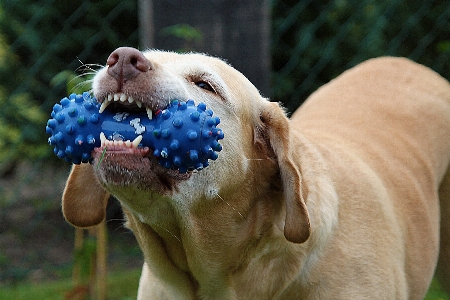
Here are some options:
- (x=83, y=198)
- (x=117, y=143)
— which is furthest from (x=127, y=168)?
(x=83, y=198)

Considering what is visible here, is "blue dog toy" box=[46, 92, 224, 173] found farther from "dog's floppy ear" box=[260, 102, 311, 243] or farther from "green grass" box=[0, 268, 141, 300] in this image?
"green grass" box=[0, 268, 141, 300]

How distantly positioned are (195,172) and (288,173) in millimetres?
412

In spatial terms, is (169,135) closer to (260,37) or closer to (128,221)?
(128,221)

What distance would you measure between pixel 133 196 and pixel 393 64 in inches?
95.3

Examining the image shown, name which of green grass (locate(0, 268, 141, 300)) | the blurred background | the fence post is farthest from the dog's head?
the blurred background

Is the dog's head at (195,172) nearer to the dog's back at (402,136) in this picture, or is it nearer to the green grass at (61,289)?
the dog's back at (402,136)

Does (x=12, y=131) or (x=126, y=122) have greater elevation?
(x=126, y=122)

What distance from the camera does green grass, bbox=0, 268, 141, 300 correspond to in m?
4.93

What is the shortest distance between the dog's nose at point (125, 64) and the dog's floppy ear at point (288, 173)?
2.53 ft

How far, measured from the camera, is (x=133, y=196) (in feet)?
8.63

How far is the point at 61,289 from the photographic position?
509 centimetres

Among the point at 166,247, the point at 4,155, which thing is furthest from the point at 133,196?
the point at 4,155

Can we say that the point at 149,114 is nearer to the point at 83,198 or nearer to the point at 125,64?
the point at 125,64

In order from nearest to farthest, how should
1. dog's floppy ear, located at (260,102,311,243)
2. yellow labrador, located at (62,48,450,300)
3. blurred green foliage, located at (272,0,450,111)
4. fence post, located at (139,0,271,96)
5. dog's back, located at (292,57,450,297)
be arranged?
1. yellow labrador, located at (62,48,450,300)
2. dog's floppy ear, located at (260,102,311,243)
3. dog's back, located at (292,57,450,297)
4. fence post, located at (139,0,271,96)
5. blurred green foliage, located at (272,0,450,111)
